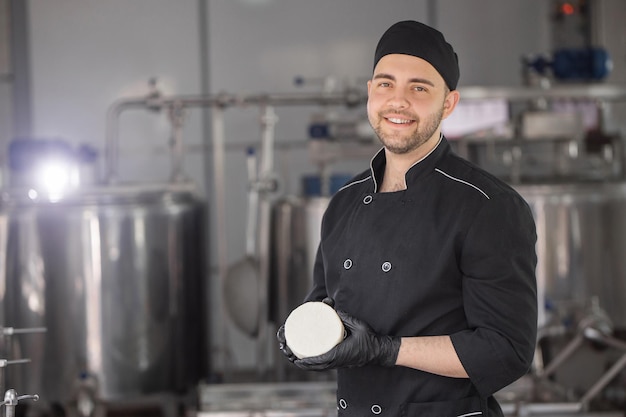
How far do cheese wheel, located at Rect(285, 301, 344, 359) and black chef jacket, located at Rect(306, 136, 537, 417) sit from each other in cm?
13

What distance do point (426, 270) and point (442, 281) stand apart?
3 centimetres

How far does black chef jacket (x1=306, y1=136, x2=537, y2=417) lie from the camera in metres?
1.37

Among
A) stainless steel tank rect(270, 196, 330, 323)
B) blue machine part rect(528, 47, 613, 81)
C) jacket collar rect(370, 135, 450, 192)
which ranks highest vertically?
blue machine part rect(528, 47, 613, 81)

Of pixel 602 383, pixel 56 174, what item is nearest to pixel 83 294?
pixel 56 174

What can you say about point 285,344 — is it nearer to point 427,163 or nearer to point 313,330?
point 313,330

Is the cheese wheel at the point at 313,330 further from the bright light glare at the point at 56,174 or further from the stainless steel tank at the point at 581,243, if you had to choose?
the bright light glare at the point at 56,174

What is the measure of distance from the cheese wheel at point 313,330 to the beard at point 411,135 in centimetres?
30

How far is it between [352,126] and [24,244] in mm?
1507

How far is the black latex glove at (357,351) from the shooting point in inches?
53.4

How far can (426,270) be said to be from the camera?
1.43 meters

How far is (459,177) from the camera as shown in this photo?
4.87ft

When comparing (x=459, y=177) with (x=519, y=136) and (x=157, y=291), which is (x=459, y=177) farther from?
(x=519, y=136)

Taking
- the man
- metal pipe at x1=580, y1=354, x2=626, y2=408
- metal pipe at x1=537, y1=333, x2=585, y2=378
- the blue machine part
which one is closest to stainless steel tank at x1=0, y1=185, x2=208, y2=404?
metal pipe at x1=537, y1=333, x2=585, y2=378

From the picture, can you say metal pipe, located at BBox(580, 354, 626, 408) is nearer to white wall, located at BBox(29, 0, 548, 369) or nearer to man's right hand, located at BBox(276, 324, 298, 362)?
man's right hand, located at BBox(276, 324, 298, 362)
